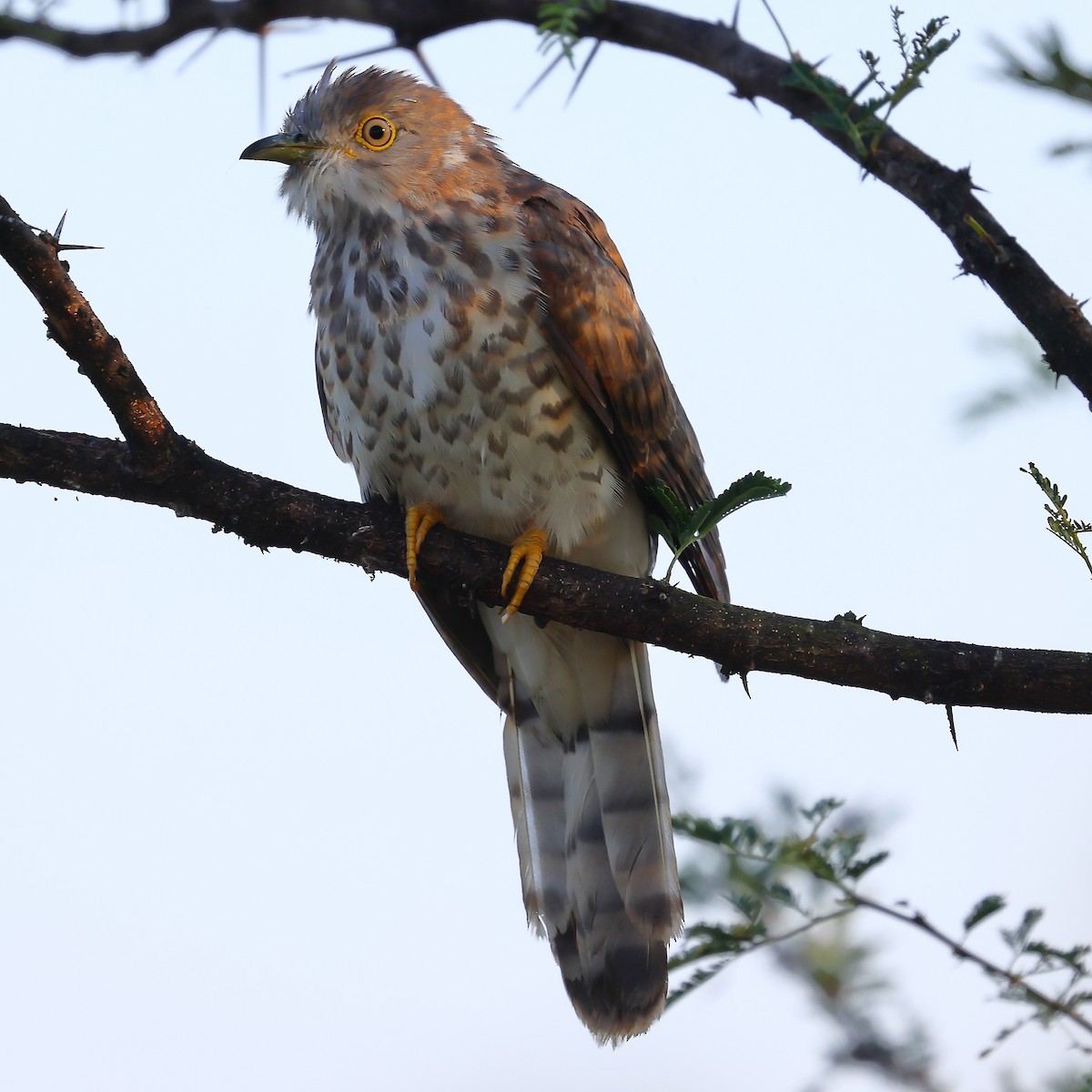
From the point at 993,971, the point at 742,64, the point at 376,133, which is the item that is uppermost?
the point at 376,133

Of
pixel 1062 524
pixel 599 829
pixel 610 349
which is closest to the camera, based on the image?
pixel 1062 524

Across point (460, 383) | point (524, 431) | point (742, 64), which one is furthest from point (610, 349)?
point (742, 64)

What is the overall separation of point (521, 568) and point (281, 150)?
1.56 m

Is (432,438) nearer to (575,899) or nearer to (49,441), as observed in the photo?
(49,441)

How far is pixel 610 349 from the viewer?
3.89 metres

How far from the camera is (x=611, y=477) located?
12.9 ft

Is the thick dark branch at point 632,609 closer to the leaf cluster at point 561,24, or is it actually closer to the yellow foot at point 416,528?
the yellow foot at point 416,528

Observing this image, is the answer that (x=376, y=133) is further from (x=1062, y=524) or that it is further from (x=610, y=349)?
(x=1062, y=524)

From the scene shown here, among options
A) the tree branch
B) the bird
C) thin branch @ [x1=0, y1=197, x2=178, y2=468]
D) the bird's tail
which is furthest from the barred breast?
thin branch @ [x1=0, y1=197, x2=178, y2=468]

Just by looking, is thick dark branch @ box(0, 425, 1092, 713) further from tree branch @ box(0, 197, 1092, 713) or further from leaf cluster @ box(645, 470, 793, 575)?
leaf cluster @ box(645, 470, 793, 575)

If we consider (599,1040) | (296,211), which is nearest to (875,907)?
(599,1040)

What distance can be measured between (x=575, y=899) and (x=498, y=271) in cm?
187

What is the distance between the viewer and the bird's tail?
4.01 m

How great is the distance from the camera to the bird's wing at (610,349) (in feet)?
12.5
